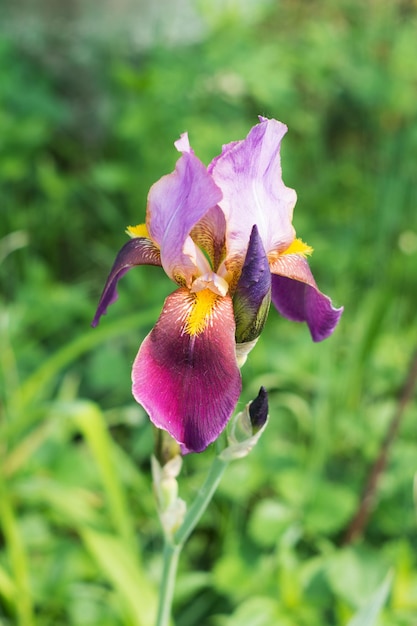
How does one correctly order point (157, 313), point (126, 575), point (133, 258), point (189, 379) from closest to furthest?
point (189, 379)
point (133, 258)
point (126, 575)
point (157, 313)

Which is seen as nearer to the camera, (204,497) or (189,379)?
(189,379)

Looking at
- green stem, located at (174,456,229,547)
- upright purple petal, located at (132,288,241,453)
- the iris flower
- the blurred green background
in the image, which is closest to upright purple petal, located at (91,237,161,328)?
the iris flower

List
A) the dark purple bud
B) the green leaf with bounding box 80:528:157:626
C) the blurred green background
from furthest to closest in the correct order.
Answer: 1. the blurred green background
2. the green leaf with bounding box 80:528:157:626
3. the dark purple bud

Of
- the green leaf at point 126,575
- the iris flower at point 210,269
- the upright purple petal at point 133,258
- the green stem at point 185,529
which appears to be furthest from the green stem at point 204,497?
the green leaf at point 126,575

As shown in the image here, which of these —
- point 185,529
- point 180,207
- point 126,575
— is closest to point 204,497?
point 185,529

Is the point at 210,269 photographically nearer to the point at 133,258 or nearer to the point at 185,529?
the point at 133,258

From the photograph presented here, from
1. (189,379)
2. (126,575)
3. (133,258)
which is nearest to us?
(189,379)

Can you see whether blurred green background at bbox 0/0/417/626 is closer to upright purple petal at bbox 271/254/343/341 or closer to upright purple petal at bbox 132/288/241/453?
upright purple petal at bbox 271/254/343/341
